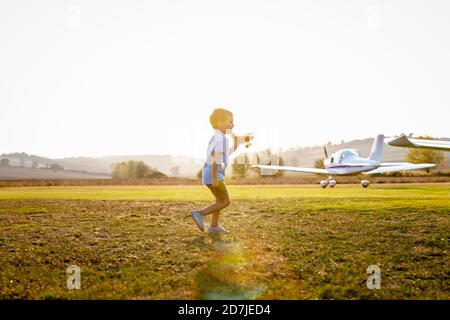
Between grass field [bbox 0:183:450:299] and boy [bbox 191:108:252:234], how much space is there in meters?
0.52

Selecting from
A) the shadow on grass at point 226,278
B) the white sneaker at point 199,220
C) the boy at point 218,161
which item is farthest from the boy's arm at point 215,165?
the shadow on grass at point 226,278

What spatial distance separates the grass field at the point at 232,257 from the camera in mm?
4656

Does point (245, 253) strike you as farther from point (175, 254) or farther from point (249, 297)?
point (249, 297)

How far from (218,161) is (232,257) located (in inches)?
77.6

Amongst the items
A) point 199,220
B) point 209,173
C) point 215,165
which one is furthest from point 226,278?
point 199,220

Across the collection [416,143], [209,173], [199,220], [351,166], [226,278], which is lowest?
[226,278]

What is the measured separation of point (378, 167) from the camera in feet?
128

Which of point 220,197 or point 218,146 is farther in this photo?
point 220,197

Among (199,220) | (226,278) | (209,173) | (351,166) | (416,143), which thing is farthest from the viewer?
(351,166)

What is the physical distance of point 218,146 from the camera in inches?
297

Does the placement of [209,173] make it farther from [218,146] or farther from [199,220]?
[199,220]

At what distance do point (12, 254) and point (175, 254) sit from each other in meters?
2.61
